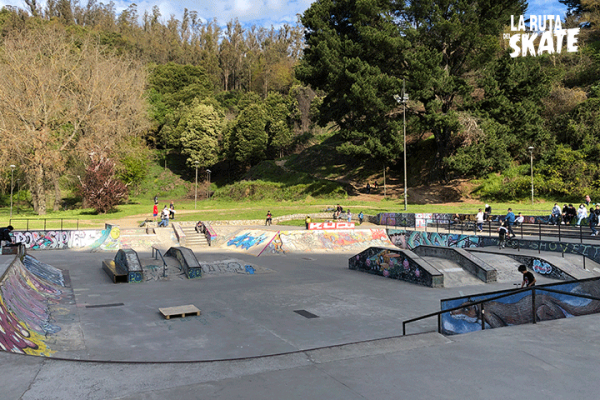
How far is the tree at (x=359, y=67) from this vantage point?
40812 mm

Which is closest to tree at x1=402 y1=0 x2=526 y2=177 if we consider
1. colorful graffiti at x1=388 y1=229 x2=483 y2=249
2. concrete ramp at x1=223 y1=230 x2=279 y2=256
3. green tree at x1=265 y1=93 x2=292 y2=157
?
colorful graffiti at x1=388 y1=229 x2=483 y2=249

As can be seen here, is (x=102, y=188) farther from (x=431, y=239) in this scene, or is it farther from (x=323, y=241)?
(x=431, y=239)

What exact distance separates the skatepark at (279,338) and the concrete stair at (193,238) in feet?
20.2

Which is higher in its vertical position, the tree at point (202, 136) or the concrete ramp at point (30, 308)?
the tree at point (202, 136)

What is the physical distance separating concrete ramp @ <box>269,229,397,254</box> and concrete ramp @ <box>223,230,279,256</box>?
48cm

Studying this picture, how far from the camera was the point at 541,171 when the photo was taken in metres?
39.1

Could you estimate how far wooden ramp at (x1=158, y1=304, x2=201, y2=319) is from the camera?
1086 centimetres

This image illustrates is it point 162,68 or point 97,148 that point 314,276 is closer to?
point 97,148

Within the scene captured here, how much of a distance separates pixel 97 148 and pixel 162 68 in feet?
160

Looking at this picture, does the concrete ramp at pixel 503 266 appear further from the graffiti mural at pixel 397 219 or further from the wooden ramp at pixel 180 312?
the graffiti mural at pixel 397 219

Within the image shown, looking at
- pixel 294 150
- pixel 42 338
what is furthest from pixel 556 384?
pixel 294 150

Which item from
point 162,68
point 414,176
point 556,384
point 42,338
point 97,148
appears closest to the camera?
point 556,384

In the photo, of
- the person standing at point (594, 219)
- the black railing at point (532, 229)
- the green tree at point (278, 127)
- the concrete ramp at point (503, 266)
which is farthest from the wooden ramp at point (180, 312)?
the green tree at point (278, 127)

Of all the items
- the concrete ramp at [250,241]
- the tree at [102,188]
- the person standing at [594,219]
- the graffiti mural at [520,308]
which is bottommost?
the concrete ramp at [250,241]
